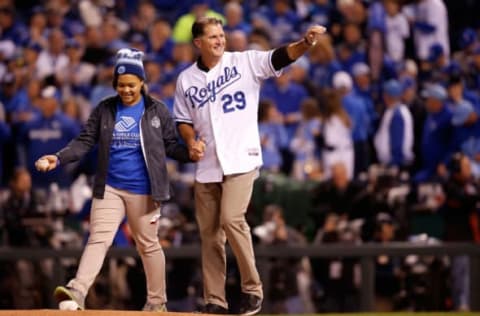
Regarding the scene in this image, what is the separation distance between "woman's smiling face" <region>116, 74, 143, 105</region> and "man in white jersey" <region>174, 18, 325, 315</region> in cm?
46

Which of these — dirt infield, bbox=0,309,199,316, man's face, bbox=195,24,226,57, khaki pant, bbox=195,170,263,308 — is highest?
man's face, bbox=195,24,226,57

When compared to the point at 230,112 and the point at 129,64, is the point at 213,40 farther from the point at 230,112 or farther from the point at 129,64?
the point at 129,64

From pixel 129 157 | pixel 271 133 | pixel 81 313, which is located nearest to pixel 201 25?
pixel 129 157

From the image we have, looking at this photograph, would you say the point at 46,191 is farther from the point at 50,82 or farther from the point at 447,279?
the point at 447,279

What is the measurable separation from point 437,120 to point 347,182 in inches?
63.0

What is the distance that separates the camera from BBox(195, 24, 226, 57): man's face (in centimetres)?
970

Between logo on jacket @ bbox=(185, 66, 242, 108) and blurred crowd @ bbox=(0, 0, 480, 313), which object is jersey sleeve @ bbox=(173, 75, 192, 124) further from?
blurred crowd @ bbox=(0, 0, 480, 313)

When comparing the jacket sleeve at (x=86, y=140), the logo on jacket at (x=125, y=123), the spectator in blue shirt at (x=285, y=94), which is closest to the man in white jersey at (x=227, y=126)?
the logo on jacket at (x=125, y=123)

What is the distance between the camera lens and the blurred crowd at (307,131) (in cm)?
1272

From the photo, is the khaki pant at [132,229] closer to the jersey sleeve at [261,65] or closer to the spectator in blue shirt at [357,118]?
the jersey sleeve at [261,65]

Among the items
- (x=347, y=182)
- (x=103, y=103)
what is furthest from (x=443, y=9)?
(x=103, y=103)

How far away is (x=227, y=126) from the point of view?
9.73 m

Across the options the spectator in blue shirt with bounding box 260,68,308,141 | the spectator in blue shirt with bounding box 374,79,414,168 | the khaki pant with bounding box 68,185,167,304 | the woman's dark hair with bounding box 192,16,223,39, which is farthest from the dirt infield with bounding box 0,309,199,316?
the spectator in blue shirt with bounding box 260,68,308,141

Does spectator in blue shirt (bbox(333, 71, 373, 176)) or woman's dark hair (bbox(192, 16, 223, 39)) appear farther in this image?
spectator in blue shirt (bbox(333, 71, 373, 176))
